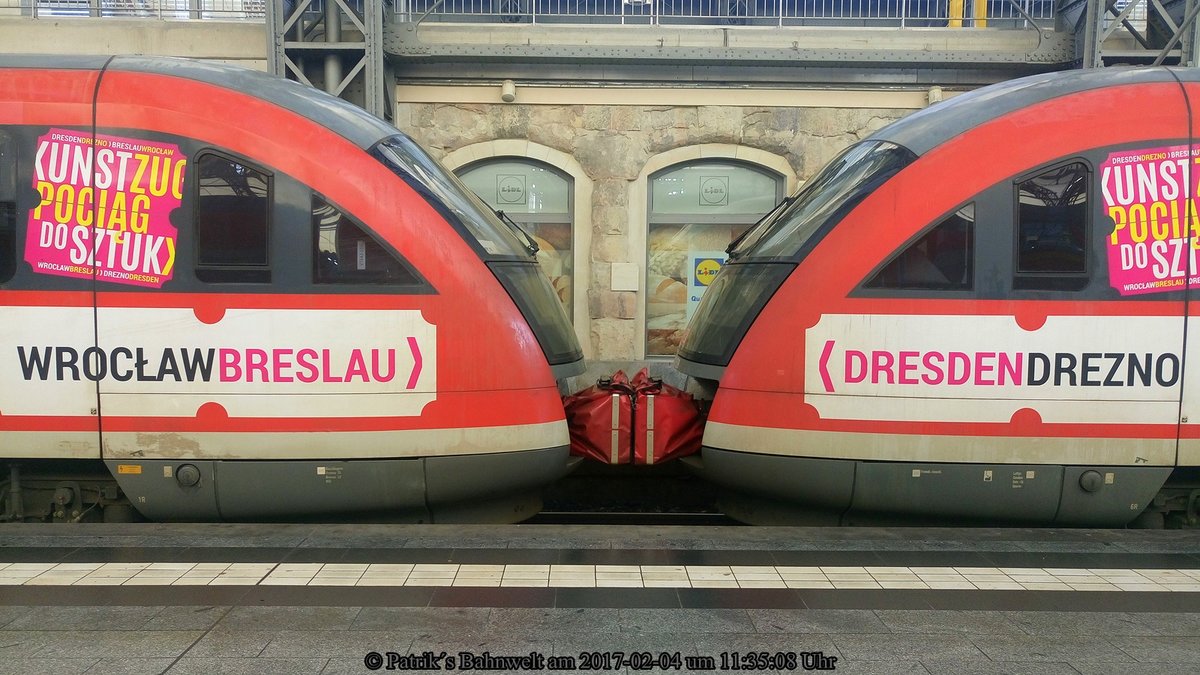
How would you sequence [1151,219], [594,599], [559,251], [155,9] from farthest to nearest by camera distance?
[559,251]
[155,9]
[1151,219]
[594,599]

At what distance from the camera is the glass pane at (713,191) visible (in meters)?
12.2

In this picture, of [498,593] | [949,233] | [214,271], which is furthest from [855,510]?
[214,271]

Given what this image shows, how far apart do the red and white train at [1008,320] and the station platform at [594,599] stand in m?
0.45

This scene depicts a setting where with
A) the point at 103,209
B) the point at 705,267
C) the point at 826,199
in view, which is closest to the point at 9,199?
the point at 103,209

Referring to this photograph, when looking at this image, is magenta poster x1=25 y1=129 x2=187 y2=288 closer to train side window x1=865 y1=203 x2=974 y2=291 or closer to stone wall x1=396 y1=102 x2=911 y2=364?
train side window x1=865 y1=203 x2=974 y2=291

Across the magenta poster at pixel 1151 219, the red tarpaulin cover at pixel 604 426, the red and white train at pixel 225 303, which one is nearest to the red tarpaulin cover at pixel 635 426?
the red tarpaulin cover at pixel 604 426

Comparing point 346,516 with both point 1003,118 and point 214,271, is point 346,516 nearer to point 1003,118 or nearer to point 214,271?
point 214,271

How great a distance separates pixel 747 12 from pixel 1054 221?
25.2 ft

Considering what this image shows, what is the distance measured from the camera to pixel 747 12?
12148mm

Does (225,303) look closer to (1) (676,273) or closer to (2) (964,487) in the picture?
(2) (964,487)

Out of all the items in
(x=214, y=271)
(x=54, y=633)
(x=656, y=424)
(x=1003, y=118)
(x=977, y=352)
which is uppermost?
(x=1003, y=118)

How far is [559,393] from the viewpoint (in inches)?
239

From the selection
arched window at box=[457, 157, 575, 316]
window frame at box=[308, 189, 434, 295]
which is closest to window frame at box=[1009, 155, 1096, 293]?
window frame at box=[308, 189, 434, 295]

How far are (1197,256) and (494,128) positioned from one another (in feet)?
27.9
